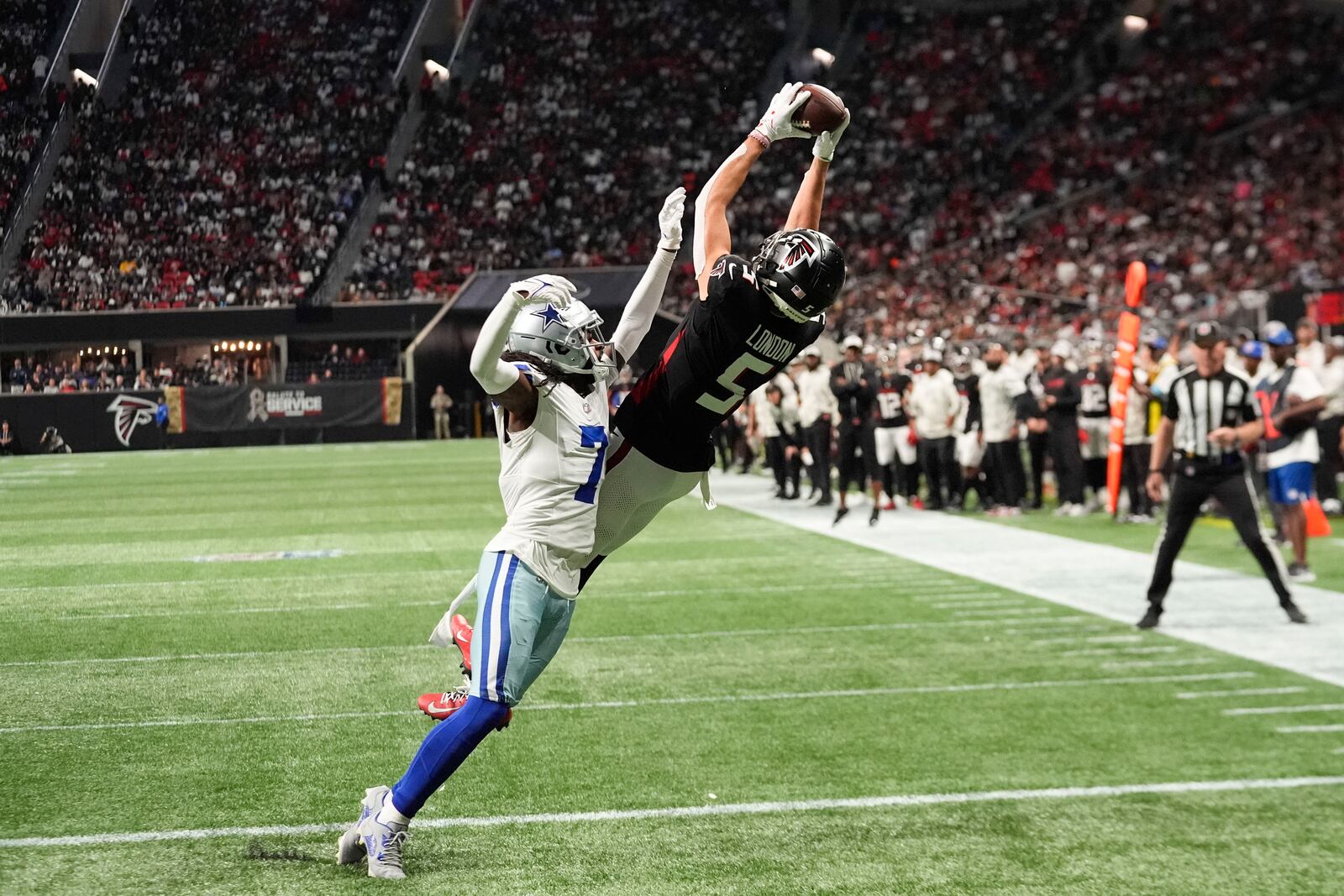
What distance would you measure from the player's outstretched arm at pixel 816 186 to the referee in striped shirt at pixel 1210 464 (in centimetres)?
425

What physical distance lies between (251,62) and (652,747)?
1019 cm

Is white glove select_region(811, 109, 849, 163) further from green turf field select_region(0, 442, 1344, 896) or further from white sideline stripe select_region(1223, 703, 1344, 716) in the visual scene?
white sideline stripe select_region(1223, 703, 1344, 716)

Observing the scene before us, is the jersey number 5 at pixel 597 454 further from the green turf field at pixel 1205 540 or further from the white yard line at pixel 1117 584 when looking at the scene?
the green turf field at pixel 1205 540

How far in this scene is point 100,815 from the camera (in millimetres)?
4938

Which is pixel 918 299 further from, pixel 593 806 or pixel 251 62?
pixel 593 806

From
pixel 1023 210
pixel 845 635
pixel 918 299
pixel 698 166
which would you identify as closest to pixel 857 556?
pixel 845 635

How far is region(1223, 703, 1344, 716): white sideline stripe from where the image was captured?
650 centimetres

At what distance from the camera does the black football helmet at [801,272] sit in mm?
4164

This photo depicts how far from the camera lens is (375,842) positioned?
170 inches

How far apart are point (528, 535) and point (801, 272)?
3.78 feet

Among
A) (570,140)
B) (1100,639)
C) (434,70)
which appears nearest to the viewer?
(1100,639)

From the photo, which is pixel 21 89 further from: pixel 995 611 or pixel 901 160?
pixel 901 160

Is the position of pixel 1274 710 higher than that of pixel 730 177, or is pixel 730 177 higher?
pixel 730 177

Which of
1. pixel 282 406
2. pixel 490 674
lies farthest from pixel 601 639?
pixel 282 406
